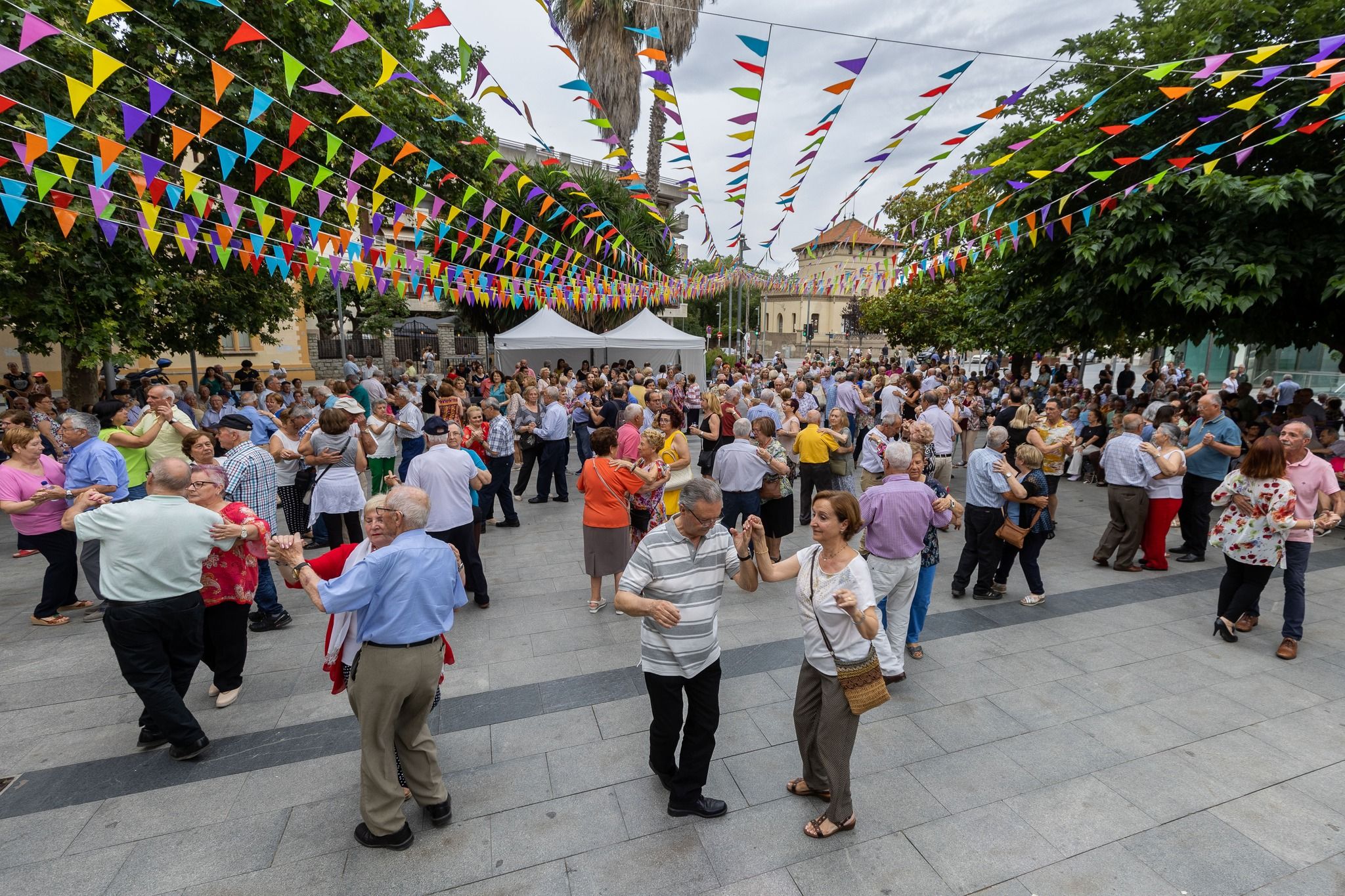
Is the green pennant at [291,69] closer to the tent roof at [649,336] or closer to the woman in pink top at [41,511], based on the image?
the woman in pink top at [41,511]

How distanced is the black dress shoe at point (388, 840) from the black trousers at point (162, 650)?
1.34 metres

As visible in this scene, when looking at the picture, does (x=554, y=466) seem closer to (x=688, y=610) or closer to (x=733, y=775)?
(x=733, y=775)

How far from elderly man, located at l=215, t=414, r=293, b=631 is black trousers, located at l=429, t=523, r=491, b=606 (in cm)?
128

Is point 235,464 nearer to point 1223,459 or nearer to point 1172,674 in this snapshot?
point 1172,674

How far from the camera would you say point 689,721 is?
3.02 meters

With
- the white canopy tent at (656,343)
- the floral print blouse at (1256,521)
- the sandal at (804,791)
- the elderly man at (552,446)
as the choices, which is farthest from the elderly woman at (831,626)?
the white canopy tent at (656,343)

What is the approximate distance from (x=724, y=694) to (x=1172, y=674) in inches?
127

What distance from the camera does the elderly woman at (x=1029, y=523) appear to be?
17.9ft

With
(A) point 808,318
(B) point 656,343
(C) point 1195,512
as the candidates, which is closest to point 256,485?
(C) point 1195,512

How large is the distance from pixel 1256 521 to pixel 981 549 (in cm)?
189

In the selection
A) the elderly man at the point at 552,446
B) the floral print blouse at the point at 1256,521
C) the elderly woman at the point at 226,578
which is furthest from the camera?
the elderly man at the point at 552,446

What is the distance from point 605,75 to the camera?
62.6 feet

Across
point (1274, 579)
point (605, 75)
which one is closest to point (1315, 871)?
point (1274, 579)

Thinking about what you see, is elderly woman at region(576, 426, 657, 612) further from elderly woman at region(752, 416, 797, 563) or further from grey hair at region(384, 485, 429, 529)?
grey hair at region(384, 485, 429, 529)
